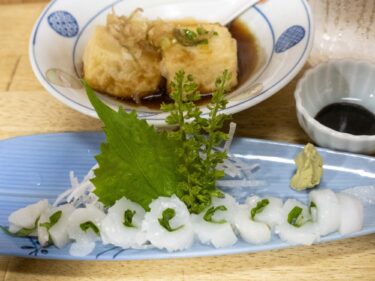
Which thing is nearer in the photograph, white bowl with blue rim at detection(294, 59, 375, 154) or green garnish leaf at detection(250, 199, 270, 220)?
green garnish leaf at detection(250, 199, 270, 220)

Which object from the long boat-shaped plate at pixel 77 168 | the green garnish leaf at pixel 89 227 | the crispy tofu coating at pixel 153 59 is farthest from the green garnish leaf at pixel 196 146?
the crispy tofu coating at pixel 153 59

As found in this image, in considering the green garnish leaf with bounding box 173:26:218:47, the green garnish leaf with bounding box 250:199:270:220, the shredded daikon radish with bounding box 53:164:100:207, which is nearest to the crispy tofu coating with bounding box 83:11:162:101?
the green garnish leaf with bounding box 173:26:218:47

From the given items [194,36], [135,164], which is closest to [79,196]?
[135,164]

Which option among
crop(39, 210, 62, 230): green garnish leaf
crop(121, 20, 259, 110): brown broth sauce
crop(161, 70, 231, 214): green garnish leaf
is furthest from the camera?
crop(121, 20, 259, 110): brown broth sauce

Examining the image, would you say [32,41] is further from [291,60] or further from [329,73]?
[329,73]

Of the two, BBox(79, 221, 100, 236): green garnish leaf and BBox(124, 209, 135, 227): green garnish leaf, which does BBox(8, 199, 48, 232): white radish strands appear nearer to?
BBox(79, 221, 100, 236): green garnish leaf

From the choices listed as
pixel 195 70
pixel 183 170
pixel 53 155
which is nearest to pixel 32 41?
pixel 53 155

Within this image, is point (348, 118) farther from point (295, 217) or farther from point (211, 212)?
point (211, 212)

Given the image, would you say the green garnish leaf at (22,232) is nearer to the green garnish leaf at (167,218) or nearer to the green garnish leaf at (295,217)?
the green garnish leaf at (167,218)
